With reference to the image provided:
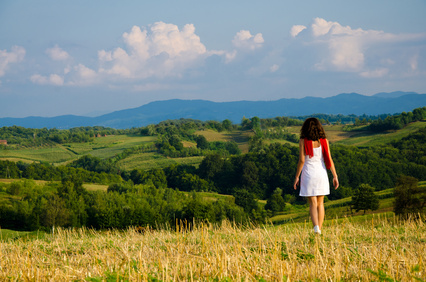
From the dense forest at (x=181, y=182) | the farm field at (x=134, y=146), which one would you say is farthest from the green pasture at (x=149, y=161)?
the dense forest at (x=181, y=182)

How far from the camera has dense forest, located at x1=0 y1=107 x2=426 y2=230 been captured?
65250 mm

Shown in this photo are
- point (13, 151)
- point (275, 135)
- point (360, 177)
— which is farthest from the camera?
point (275, 135)

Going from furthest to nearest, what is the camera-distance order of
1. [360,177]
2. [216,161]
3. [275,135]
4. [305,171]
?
[275,135] → [216,161] → [360,177] → [305,171]

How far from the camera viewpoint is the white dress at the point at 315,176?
7246mm

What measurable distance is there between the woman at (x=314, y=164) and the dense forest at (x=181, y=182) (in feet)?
138

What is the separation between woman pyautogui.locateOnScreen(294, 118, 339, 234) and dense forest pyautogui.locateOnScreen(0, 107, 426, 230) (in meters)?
42.1

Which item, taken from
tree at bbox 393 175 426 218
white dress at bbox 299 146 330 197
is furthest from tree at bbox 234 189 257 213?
white dress at bbox 299 146 330 197

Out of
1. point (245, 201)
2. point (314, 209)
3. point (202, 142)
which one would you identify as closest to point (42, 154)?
point (202, 142)

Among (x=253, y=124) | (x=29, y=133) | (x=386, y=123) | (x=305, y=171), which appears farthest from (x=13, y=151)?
(x=305, y=171)

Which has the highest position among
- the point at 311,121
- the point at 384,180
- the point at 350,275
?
the point at 311,121

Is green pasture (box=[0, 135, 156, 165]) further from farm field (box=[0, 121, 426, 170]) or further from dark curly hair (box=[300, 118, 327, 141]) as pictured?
dark curly hair (box=[300, 118, 327, 141])

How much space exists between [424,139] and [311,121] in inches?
5262

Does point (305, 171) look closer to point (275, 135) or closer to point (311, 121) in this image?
point (311, 121)

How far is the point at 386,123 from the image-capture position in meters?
150
